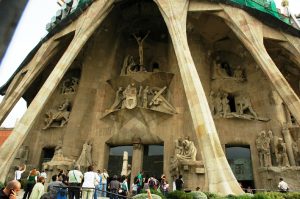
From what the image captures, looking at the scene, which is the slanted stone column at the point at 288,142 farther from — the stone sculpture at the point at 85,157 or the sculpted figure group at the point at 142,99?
the stone sculpture at the point at 85,157

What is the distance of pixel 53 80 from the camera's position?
44.2 ft

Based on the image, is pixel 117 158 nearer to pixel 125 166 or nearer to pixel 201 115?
pixel 125 166

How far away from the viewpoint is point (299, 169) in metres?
11.5

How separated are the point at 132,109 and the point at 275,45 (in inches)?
316

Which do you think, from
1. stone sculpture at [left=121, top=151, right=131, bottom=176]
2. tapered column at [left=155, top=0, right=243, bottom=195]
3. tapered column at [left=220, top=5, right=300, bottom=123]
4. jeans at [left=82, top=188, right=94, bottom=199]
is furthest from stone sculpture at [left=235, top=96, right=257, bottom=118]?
jeans at [left=82, top=188, right=94, bottom=199]

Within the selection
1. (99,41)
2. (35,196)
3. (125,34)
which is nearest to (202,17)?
(125,34)

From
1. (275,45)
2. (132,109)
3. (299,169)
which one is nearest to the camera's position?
(299,169)

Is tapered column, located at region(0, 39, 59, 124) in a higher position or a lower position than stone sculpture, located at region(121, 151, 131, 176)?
higher

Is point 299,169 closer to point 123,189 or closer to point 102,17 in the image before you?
point 123,189

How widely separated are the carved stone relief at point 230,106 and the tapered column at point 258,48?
2.98 metres

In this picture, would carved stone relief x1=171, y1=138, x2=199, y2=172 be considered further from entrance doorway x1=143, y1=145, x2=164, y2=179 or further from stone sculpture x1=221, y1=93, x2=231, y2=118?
stone sculpture x1=221, y1=93, x2=231, y2=118

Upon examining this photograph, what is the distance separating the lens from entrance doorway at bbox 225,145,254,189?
13586 millimetres

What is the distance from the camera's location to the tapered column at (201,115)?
30.2 feet

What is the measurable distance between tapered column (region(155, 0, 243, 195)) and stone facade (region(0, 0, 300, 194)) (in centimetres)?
6
